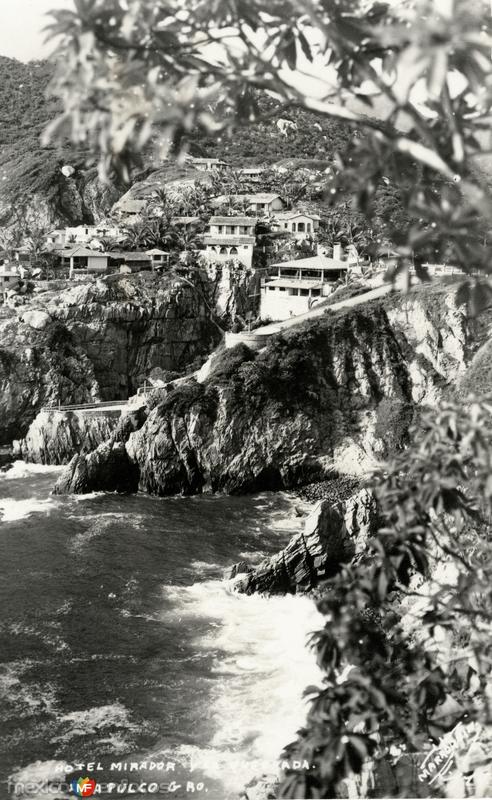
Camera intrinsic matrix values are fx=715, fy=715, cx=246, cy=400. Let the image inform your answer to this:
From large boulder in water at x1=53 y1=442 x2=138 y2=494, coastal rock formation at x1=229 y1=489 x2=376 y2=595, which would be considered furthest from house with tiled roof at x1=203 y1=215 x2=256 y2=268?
coastal rock formation at x1=229 y1=489 x2=376 y2=595

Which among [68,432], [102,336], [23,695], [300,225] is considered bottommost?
[23,695]

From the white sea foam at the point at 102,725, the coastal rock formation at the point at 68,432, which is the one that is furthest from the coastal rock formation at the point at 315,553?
the coastal rock formation at the point at 68,432

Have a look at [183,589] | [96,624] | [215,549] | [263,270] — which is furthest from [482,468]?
[263,270]

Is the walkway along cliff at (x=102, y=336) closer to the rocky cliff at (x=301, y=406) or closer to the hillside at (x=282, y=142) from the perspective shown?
the rocky cliff at (x=301, y=406)

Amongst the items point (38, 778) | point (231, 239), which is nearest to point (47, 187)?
point (231, 239)

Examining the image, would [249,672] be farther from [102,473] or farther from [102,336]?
[102,336]

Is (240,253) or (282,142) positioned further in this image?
(282,142)

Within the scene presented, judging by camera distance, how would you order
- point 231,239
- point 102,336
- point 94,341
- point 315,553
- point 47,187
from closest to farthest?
1. point 315,553
2. point 94,341
3. point 102,336
4. point 231,239
5. point 47,187

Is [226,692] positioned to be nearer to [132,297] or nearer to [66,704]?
[66,704]
